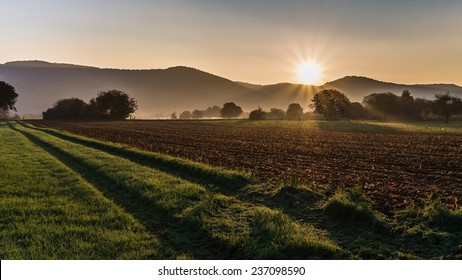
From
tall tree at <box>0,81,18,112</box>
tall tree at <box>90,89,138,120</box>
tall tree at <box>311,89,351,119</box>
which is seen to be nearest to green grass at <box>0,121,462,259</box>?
tall tree at <box>311,89,351,119</box>

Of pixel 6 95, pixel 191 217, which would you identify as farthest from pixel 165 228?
pixel 6 95

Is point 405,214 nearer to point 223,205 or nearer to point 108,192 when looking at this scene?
point 223,205

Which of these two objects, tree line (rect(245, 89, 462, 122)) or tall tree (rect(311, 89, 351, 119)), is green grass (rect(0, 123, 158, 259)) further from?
tree line (rect(245, 89, 462, 122))

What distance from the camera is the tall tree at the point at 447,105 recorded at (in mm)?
106062

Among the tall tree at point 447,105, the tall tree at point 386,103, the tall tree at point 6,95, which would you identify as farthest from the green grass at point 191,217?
the tall tree at point 386,103

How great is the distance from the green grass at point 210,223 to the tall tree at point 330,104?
108770 millimetres

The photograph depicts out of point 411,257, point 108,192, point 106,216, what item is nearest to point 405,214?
point 411,257

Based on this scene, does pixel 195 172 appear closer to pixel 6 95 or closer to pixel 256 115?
pixel 6 95

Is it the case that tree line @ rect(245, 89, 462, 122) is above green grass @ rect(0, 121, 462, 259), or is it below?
above

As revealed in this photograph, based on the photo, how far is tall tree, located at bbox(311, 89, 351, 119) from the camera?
120250 mm

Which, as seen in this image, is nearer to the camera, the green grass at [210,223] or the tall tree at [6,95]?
the green grass at [210,223]

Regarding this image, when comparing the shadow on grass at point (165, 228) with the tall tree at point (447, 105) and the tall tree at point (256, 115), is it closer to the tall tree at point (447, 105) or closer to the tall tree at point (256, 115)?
the tall tree at point (447, 105)

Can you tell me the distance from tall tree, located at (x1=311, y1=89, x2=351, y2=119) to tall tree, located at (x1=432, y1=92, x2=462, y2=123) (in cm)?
2544

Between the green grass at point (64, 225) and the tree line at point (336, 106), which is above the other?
the tree line at point (336, 106)
